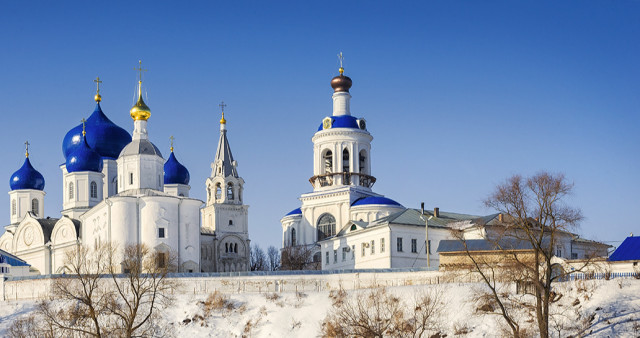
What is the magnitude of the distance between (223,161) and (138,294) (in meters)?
30.8

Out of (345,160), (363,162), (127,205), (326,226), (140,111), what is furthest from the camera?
(363,162)

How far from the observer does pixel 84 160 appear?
62281 mm

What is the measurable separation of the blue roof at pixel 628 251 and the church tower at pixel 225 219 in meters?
30.4

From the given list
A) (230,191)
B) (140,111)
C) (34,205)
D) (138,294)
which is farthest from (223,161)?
(138,294)

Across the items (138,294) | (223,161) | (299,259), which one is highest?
(223,161)

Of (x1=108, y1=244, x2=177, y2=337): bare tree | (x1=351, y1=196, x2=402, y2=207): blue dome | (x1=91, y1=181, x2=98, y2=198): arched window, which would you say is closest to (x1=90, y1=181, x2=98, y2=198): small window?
(x1=91, y1=181, x2=98, y2=198): arched window

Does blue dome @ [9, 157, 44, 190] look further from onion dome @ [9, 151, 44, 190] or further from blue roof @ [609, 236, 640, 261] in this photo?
blue roof @ [609, 236, 640, 261]

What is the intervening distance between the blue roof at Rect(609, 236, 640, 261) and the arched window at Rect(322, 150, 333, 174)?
25285 mm

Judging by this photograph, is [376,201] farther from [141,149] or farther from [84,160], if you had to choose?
[84,160]

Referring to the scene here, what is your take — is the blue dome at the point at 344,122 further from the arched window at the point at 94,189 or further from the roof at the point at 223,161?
the arched window at the point at 94,189

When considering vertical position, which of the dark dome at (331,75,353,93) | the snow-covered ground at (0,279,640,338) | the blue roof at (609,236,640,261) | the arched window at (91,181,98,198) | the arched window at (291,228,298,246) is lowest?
the snow-covered ground at (0,279,640,338)

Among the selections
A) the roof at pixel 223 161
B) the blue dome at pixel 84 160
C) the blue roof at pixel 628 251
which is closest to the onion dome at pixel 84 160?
the blue dome at pixel 84 160

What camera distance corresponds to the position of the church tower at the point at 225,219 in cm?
6575

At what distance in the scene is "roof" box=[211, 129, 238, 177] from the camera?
66812 millimetres
